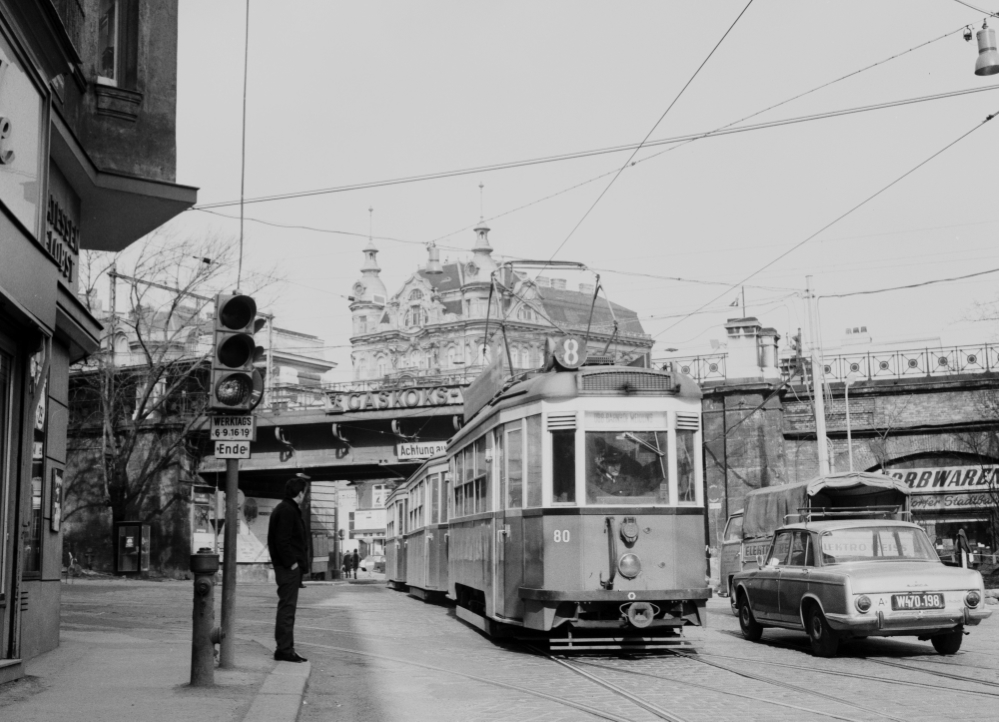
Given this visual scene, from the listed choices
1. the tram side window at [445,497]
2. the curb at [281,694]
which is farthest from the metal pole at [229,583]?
the tram side window at [445,497]

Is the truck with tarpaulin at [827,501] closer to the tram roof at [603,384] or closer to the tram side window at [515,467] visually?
the tram roof at [603,384]

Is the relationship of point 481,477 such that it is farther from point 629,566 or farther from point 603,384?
point 629,566

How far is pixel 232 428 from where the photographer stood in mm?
10555

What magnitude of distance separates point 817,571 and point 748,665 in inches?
66.7

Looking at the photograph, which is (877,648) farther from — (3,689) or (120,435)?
(120,435)

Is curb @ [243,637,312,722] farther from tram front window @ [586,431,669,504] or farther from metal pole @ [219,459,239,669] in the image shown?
tram front window @ [586,431,669,504]

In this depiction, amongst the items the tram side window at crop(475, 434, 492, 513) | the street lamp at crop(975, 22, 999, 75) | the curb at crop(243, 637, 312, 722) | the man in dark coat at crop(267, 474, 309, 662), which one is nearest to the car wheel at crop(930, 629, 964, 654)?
the tram side window at crop(475, 434, 492, 513)

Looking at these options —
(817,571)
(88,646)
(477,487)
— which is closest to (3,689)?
(88,646)

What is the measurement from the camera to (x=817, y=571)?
13172 mm

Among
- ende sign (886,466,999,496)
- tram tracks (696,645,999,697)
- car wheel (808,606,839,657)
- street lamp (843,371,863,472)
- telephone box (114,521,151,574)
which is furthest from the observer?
telephone box (114,521,151,574)

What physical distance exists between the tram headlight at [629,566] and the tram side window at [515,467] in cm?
135

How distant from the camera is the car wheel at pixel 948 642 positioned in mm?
12898

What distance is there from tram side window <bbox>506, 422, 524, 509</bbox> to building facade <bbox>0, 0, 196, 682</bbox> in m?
4.95

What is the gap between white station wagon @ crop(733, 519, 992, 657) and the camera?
1227 centimetres
